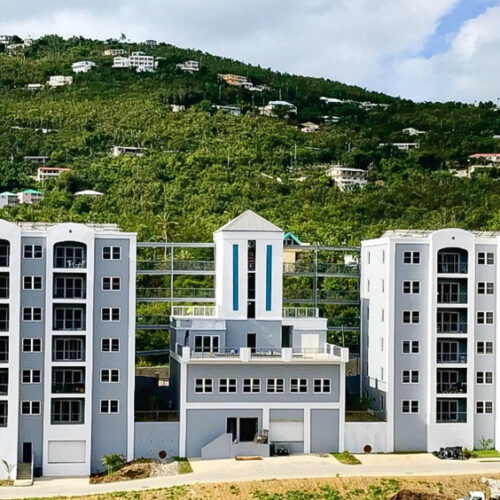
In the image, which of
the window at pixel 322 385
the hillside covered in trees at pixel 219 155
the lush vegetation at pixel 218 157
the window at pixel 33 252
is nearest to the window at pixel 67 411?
the window at pixel 33 252

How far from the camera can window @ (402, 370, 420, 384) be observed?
146 ft

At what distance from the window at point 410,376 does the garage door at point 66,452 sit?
13897 mm

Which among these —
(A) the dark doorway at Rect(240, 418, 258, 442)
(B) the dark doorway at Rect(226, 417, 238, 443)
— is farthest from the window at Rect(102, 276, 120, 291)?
(A) the dark doorway at Rect(240, 418, 258, 442)

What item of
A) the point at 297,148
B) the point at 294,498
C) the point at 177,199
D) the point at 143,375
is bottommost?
the point at 294,498

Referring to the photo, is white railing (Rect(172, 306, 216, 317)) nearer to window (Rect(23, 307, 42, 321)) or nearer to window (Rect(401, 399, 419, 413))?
window (Rect(23, 307, 42, 321))

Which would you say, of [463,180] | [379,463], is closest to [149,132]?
[463,180]

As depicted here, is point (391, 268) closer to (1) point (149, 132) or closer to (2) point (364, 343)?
(2) point (364, 343)

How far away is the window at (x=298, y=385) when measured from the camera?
4353 cm

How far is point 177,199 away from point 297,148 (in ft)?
80.4

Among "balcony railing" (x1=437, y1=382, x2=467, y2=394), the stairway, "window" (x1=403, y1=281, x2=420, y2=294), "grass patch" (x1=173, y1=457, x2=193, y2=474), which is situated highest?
"window" (x1=403, y1=281, x2=420, y2=294)

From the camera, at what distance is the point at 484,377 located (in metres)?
44.9

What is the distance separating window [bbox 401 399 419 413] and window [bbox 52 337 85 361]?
541 inches

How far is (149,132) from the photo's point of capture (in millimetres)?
102375

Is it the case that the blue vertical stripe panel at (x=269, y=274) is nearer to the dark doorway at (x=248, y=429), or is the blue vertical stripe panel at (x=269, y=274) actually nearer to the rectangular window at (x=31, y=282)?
the dark doorway at (x=248, y=429)
